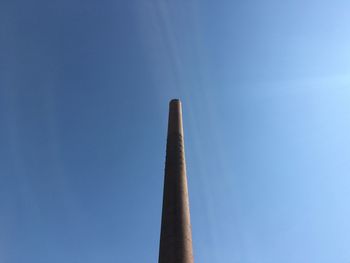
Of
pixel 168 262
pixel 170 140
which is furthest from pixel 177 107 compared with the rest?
pixel 168 262

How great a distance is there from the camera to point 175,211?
1155cm

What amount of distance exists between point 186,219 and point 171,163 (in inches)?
101

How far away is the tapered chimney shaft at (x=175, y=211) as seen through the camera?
1044 cm

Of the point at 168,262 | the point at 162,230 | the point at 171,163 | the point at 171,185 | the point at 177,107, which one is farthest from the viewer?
the point at 177,107

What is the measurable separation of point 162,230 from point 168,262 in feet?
4.01

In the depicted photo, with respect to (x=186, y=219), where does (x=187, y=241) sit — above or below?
below

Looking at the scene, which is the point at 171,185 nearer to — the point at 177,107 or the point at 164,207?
the point at 164,207

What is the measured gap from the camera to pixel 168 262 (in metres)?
10.2

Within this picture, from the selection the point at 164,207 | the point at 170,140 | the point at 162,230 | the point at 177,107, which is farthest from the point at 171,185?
the point at 177,107

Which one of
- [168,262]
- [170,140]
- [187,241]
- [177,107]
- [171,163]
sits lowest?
[168,262]

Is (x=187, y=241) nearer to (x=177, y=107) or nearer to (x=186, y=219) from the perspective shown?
(x=186, y=219)

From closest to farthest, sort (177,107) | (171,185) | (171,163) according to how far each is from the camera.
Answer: (171,185) → (171,163) → (177,107)

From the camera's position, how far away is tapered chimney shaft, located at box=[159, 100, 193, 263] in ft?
34.2

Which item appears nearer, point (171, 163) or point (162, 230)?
point (162, 230)
